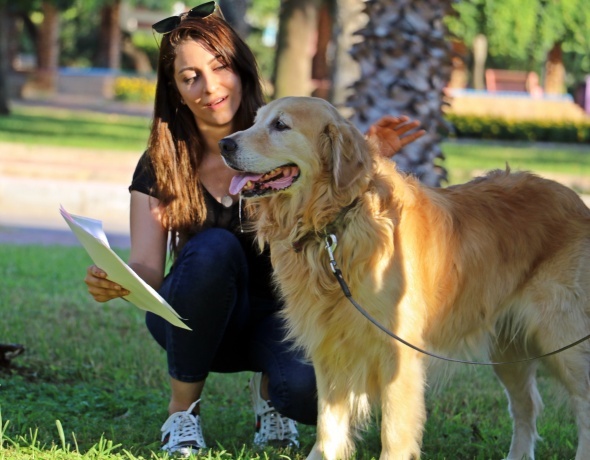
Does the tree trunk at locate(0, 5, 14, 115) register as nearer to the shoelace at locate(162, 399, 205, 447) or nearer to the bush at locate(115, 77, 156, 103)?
the bush at locate(115, 77, 156, 103)

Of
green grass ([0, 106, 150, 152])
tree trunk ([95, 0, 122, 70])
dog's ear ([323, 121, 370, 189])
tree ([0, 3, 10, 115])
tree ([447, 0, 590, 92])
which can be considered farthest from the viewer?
tree trunk ([95, 0, 122, 70])

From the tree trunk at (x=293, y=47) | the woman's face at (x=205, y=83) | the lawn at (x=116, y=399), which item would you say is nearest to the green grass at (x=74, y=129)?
the tree trunk at (x=293, y=47)

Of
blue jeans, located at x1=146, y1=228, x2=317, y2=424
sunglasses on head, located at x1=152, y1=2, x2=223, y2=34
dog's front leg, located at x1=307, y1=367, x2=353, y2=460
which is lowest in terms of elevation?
dog's front leg, located at x1=307, y1=367, x2=353, y2=460

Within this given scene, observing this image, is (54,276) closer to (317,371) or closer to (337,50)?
(317,371)

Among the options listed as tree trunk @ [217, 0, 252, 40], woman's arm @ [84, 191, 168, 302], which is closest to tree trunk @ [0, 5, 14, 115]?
tree trunk @ [217, 0, 252, 40]

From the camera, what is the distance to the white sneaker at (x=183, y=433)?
4145 millimetres

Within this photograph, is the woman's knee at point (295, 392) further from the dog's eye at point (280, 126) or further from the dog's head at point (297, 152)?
the dog's eye at point (280, 126)

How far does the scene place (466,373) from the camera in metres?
5.86

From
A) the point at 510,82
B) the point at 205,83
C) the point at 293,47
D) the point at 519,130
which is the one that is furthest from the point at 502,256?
the point at 510,82

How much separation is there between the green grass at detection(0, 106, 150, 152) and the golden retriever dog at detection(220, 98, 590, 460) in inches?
578

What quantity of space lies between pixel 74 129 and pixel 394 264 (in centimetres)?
1965

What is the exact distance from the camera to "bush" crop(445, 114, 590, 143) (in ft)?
91.6

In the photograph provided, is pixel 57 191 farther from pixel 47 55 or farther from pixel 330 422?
pixel 47 55

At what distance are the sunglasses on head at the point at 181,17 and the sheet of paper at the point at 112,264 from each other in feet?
3.66
